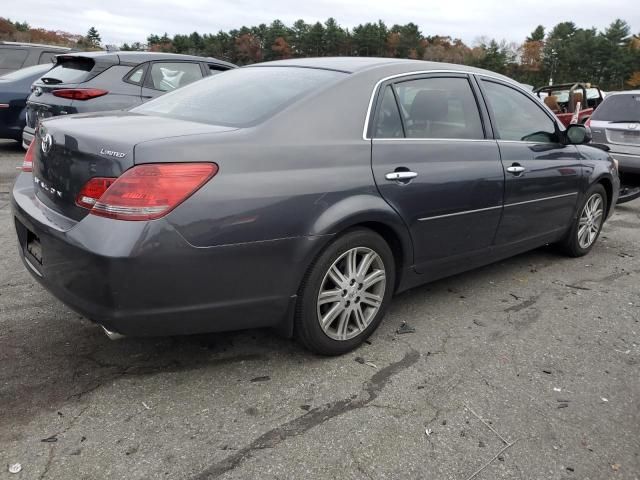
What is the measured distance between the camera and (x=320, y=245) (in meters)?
2.75

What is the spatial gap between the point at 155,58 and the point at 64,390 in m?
5.79

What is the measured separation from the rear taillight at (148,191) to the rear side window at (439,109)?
1.46m

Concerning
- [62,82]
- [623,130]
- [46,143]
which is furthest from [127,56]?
[623,130]

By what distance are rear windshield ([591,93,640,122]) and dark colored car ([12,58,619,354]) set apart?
5436 mm

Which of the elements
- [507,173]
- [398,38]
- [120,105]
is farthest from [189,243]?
[398,38]

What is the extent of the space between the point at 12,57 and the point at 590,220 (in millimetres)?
10799

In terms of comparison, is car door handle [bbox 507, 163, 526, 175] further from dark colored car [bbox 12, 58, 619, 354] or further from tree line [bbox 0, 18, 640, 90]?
tree line [bbox 0, 18, 640, 90]

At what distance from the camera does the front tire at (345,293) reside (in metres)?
2.83

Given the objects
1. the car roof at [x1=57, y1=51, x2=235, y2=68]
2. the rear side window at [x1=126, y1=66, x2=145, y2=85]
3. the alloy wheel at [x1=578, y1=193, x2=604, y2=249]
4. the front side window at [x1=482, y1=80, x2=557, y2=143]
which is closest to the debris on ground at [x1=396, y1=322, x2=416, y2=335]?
the front side window at [x1=482, y1=80, x2=557, y2=143]

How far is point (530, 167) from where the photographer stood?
4.05 meters

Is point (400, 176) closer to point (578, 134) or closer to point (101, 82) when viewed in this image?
point (578, 134)

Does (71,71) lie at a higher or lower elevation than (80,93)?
higher

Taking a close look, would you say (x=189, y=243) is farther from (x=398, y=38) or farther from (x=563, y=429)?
(x=398, y=38)

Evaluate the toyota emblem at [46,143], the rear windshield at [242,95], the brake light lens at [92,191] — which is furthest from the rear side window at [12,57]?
the brake light lens at [92,191]
